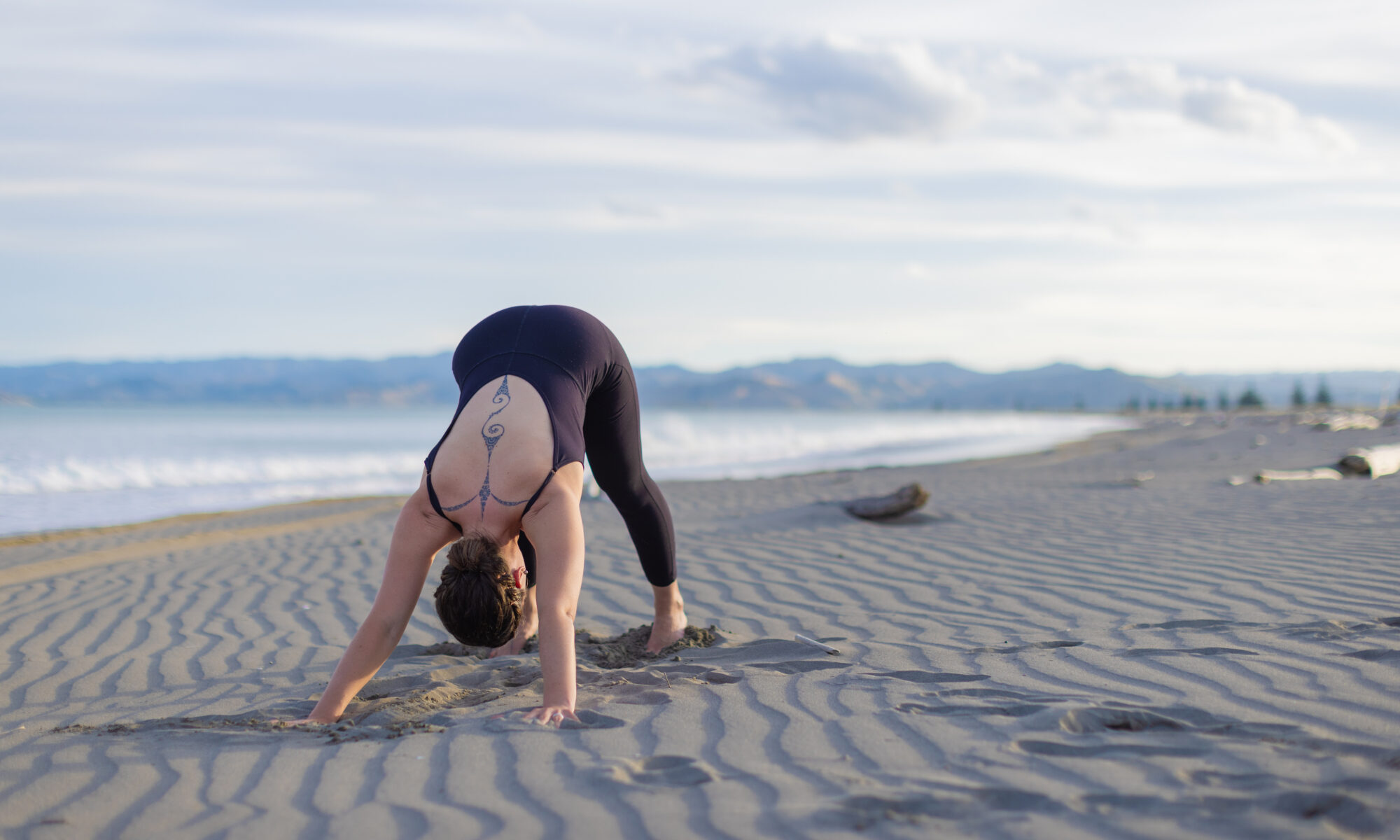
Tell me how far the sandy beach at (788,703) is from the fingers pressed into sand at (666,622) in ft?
0.32

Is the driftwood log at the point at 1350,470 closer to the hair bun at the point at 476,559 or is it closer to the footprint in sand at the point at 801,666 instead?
the footprint in sand at the point at 801,666

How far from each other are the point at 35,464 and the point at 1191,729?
23.0 metres

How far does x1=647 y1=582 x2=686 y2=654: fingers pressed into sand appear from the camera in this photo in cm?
375

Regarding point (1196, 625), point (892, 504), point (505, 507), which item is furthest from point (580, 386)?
point (892, 504)

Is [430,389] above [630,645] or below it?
above

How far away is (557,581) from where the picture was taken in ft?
8.68

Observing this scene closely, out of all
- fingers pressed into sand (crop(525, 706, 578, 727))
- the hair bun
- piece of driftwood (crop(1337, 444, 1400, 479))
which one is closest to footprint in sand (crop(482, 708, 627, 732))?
fingers pressed into sand (crop(525, 706, 578, 727))

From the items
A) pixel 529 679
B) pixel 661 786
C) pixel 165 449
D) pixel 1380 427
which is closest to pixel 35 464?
pixel 165 449

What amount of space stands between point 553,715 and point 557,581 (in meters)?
0.41

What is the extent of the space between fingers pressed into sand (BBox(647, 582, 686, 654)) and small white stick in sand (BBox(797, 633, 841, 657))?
50 centimetres

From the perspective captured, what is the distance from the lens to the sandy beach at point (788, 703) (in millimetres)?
2020

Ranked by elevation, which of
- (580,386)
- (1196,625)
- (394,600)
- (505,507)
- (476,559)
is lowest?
(1196,625)

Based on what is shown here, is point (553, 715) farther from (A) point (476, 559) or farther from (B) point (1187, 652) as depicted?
(B) point (1187, 652)

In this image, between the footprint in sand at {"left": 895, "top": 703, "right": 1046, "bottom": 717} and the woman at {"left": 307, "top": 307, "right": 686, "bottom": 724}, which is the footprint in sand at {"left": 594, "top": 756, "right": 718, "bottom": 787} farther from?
the footprint in sand at {"left": 895, "top": 703, "right": 1046, "bottom": 717}
